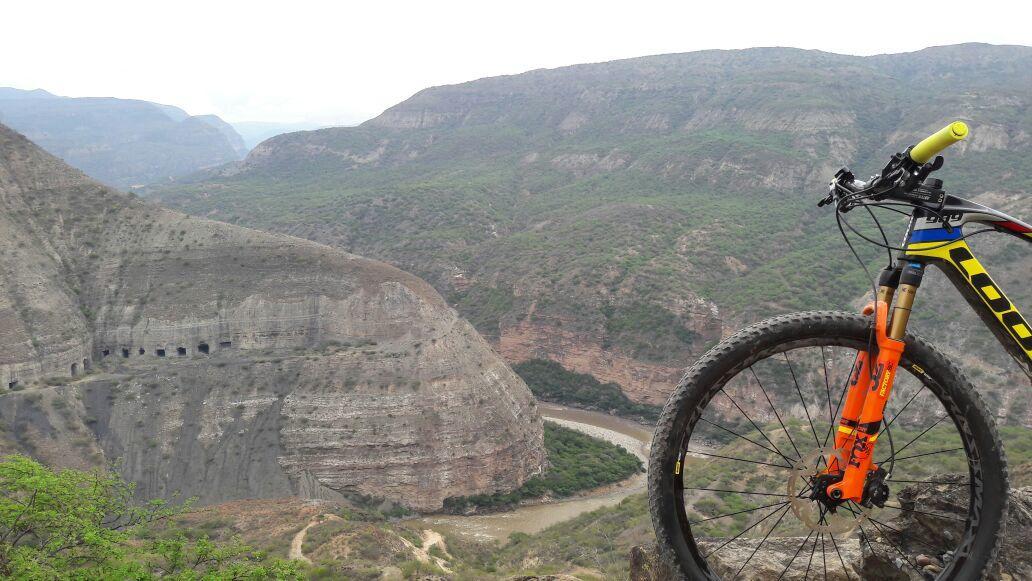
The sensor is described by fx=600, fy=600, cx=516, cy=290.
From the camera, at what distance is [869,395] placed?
4195mm

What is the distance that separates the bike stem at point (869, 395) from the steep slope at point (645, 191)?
1678 inches

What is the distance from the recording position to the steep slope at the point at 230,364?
1334 inches

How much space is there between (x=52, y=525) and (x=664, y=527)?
42.9 ft

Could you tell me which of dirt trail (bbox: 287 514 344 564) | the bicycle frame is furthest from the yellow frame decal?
dirt trail (bbox: 287 514 344 564)

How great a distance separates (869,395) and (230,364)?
129ft

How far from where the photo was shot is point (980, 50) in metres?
137

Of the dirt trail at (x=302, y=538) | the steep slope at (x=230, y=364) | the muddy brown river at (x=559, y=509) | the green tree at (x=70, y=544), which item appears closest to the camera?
the green tree at (x=70, y=544)

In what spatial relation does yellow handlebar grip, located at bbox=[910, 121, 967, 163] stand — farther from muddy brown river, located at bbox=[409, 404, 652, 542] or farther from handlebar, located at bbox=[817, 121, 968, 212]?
muddy brown river, located at bbox=[409, 404, 652, 542]

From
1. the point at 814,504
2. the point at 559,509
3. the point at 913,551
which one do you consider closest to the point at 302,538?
the point at 559,509

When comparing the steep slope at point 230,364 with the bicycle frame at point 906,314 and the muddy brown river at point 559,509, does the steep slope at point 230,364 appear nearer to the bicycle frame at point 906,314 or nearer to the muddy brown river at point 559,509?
the muddy brown river at point 559,509

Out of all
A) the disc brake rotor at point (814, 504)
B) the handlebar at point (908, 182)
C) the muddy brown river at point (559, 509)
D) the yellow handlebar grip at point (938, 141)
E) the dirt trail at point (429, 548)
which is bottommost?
the muddy brown river at point (559, 509)

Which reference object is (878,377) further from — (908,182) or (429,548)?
(429,548)

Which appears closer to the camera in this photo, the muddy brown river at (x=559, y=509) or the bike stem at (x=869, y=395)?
the bike stem at (x=869, y=395)

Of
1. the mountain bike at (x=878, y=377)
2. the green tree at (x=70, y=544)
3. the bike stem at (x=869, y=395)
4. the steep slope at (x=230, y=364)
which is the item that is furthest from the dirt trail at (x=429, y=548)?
the bike stem at (x=869, y=395)
